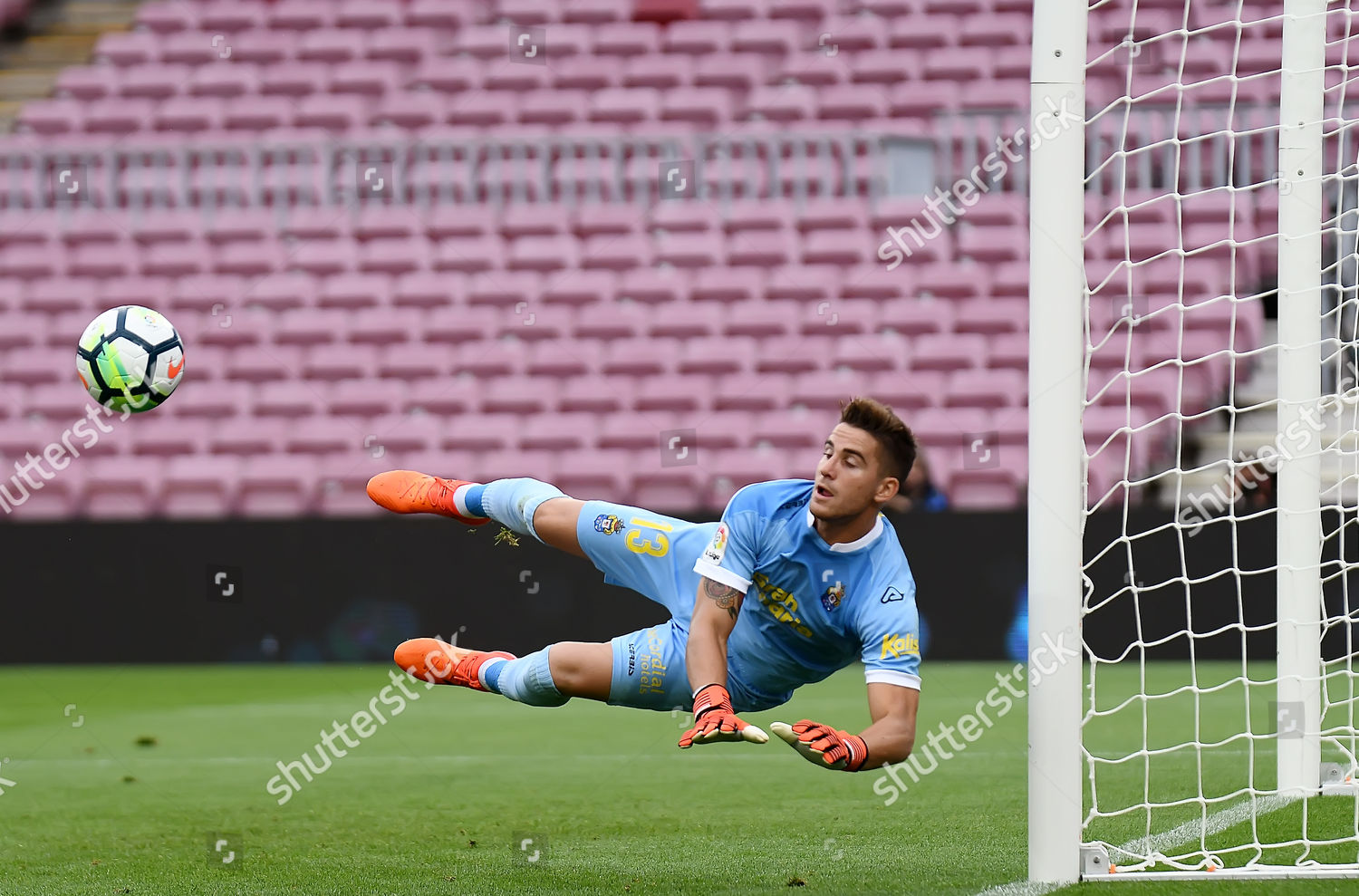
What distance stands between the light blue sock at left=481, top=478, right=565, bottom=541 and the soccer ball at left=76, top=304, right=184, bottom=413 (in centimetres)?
130

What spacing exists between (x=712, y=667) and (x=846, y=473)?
2.12 feet

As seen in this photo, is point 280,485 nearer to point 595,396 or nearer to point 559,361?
point 559,361

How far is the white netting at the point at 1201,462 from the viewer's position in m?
4.91

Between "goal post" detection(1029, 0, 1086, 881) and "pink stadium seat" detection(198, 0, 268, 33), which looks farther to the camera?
"pink stadium seat" detection(198, 0, 268, 33)

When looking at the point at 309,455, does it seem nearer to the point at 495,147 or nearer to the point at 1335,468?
the point at 495,147

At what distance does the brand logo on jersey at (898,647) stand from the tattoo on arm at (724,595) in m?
0.43

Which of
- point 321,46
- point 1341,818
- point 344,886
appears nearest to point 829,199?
point 321,46

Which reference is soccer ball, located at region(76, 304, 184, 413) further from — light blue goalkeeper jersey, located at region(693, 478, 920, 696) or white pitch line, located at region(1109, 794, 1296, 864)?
white pitch line, located at region(1109, 794, 1296, 864)

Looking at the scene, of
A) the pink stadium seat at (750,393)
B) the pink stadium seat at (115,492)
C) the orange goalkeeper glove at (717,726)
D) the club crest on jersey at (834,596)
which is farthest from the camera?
the pink stadium seat at (115,492)

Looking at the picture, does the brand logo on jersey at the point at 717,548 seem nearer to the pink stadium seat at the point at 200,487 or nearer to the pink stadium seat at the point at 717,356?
the pink stadium seat at the point at 717,356

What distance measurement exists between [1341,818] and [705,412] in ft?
25.8

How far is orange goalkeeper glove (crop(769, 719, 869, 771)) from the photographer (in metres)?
3.61

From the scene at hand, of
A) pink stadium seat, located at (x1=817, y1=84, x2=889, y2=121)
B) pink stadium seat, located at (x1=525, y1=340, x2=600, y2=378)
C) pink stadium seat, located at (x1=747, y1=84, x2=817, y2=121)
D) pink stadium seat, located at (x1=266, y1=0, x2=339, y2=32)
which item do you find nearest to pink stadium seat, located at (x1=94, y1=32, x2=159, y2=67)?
pink stadium seat, located at (x1=266, y1=0, x2=339, y2=32)

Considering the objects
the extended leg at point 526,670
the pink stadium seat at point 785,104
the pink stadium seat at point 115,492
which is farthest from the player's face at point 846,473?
the pink stadium seat at point 785,104
